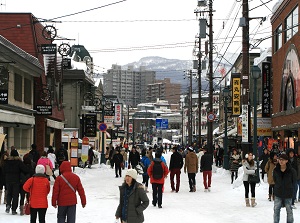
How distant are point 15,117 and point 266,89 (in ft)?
69.0

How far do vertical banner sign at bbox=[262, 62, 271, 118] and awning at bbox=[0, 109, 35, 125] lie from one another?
58.1ft

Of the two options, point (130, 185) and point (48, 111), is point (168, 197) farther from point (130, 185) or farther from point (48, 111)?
point (48, 111)

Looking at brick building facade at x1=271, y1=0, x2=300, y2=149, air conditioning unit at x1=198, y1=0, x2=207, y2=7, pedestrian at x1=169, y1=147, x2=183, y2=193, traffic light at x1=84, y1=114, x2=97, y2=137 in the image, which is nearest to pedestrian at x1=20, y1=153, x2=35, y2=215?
pedestrian at x1=169, y1=147, x2=183, y2=193

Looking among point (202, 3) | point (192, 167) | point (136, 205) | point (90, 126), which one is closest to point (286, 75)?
point (202, 3)

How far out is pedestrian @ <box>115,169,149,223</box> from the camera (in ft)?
30.1

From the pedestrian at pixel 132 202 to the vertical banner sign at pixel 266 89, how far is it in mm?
34102

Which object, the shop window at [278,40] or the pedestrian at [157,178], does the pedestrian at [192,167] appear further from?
the shop window at [278,40]

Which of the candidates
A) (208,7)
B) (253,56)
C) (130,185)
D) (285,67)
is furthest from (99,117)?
(130,185)

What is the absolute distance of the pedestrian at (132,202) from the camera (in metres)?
9.19

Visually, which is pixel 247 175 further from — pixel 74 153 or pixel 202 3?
pixel 202 3

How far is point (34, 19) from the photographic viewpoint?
3441 cm

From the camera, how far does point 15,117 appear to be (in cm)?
2819

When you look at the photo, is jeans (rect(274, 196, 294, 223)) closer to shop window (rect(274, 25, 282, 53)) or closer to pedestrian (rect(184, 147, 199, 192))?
pedestrian (rect(184, 147, 199, 192))

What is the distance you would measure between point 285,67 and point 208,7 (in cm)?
951
